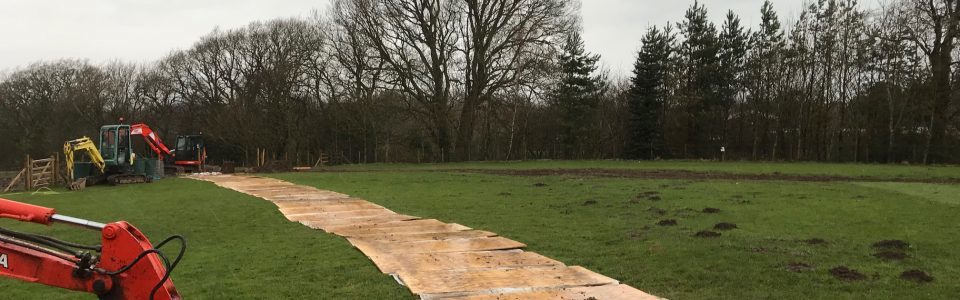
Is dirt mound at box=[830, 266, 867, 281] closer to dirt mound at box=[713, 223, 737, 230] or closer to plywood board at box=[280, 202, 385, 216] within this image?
dirt mound at box=[713, 223, 737, 230]

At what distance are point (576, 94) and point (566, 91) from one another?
731 mm

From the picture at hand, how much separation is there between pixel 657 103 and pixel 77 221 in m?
44.5

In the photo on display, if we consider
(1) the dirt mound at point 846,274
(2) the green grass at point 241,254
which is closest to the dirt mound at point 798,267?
(1) the dirt mound at point 846,274

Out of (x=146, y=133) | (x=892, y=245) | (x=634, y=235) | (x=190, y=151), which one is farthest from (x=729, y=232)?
(x=190, y=151)

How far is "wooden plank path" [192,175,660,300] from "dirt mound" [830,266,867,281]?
7.44ft

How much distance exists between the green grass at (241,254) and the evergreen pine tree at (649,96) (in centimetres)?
3362

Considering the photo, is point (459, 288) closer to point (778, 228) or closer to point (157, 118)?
point (778, 228)

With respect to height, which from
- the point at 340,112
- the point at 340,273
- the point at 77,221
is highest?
the point at 340,112

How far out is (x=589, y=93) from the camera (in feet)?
151

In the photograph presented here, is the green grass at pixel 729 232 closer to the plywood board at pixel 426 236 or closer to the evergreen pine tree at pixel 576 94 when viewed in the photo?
the plywood board at pixel 426 236

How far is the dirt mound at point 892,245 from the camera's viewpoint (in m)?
8.18

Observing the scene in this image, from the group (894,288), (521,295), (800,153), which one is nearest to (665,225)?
(894,288)

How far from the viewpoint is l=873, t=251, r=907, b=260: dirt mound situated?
7609mm

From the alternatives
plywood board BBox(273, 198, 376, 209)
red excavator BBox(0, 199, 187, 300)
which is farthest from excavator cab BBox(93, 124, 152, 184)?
red excavator BBox(0, 199, 187, 300)
